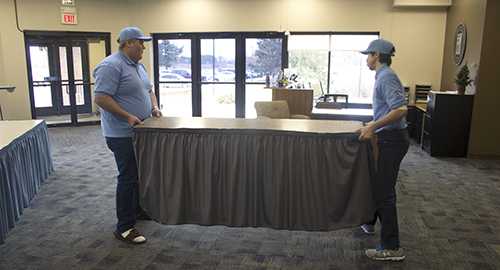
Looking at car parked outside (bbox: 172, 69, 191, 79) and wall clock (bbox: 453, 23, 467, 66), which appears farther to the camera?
car parked outside (bbox: 172, 69, 191, 79)

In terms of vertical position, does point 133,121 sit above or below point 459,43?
below

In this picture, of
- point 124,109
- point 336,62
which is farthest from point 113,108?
point 336,62

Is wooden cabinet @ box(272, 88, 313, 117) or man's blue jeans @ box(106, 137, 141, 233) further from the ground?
wooden cabinet @ box(272, 88, 313, 117)

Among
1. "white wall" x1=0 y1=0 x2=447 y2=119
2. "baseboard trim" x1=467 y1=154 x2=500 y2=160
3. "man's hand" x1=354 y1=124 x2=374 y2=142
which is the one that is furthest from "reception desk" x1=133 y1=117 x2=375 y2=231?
"white wall" x1=0 y1=0 x2=447 y2=119

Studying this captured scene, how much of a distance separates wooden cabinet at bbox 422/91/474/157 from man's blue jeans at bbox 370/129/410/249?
3770 mm

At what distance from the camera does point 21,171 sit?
138 inches

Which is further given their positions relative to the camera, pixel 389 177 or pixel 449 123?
pixel 449 123

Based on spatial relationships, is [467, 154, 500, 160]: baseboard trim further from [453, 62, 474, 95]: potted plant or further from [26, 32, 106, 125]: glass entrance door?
[26, 32, 106, 125]: glass entrance door

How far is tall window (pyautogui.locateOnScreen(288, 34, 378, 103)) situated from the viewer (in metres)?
8.34

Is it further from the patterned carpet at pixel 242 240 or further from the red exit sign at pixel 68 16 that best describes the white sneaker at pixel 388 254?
the red exit sign at pixel 68 16

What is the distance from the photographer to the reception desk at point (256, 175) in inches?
102

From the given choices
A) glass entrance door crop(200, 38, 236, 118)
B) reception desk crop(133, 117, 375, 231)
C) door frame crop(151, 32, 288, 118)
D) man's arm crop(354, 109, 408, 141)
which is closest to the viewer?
man's arm crop(354, 109, 408, 141)

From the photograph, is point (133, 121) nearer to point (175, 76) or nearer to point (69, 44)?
point (175, 76)

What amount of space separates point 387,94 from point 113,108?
6.62 feet
